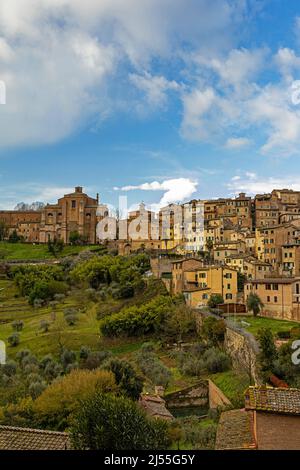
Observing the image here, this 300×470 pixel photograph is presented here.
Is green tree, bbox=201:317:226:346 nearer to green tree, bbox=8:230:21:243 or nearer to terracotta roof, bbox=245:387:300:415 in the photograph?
terracotta roof, bbox=245:387:300:415

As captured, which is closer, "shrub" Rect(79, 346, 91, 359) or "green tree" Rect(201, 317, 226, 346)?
"green tree" Rect(201, 317, 226, 346)

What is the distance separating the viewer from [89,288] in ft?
193

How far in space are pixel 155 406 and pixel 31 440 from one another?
9.31m

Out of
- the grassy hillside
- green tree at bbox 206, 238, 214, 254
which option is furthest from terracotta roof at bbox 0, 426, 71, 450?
green tree at bbox 206, 238, 214, 254

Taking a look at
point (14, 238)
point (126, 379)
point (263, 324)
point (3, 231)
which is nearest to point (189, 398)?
point (126, 379)

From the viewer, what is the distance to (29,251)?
3356 inches

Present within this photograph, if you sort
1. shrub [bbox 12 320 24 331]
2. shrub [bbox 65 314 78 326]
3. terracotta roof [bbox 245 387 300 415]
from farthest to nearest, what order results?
shrub [bbox 12 320 24 331]
shrub [bbox 65 314 78 326]
terracotta roof [bbox 245 387 300 415]

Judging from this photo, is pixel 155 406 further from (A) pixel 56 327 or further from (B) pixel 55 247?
(B) pixel 55 247

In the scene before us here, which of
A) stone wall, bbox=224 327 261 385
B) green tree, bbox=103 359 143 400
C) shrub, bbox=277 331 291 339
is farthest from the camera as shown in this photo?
shrub, bbox=277 331 291 339

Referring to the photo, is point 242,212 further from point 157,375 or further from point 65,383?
Answer: point 65,383

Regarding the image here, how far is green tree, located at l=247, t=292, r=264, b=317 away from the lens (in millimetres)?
39812

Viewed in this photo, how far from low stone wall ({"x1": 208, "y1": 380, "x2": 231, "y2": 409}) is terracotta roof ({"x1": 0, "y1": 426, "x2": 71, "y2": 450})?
411 inches

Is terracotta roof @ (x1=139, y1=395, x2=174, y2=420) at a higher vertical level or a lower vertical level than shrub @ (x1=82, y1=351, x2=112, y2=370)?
lower

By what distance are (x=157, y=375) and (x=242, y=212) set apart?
48080 mm
